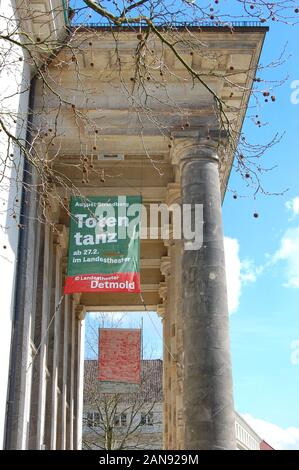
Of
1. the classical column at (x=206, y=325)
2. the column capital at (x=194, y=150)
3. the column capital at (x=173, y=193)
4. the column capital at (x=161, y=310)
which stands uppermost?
the column capital at (x=173, y=193)

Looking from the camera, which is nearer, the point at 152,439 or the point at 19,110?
the point at 19,110

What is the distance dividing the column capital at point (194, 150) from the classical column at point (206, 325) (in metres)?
0.02

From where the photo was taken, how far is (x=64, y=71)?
15.9 meters

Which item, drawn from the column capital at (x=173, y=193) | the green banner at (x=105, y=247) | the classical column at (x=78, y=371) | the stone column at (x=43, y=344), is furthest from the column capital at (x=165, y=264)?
the green banner at (x=105, y=247)

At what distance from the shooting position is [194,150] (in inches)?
605

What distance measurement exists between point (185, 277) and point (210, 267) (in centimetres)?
57

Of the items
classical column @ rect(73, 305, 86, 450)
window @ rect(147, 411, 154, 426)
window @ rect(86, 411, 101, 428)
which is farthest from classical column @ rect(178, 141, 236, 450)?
window @ rect(147, 411, 154, 426)

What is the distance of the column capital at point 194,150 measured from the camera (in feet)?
50.2

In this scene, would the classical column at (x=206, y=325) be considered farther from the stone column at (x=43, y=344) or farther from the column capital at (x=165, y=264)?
the column capital at (x=165, y=264)

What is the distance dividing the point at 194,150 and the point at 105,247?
2.97 m

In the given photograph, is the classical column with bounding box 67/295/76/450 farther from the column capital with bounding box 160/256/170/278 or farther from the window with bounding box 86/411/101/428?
the window with bounding box 86/411/101/428
